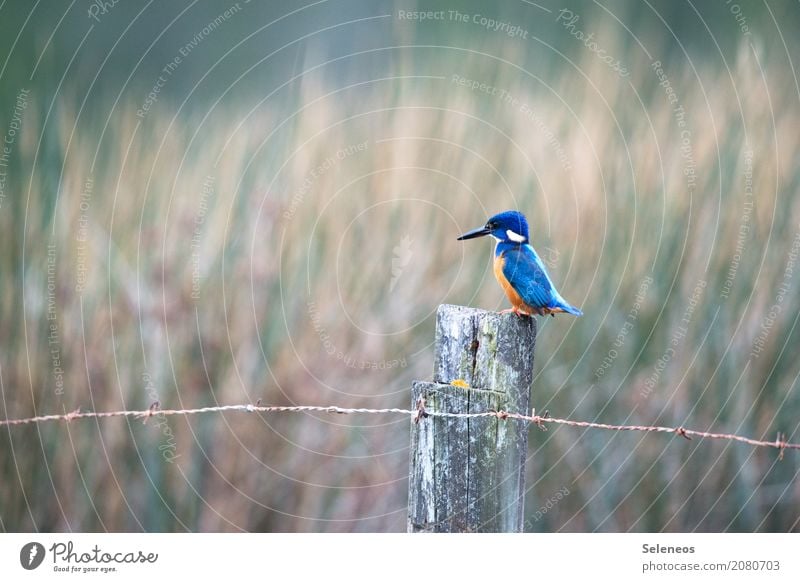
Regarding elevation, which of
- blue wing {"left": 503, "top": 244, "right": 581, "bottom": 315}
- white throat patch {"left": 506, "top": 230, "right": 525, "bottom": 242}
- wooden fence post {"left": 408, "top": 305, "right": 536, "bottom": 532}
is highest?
white throat patch {"left": 506, "top": 230, "right": 525, "bottom": 242}

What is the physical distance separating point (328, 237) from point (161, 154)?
822mm

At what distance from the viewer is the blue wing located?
3225mm

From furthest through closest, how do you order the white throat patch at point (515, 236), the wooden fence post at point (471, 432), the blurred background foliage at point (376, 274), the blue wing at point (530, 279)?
the blurred background foliage at point (376, 274) → the white throat patch at point (515, 236) → the blue wing at point (530, 279) → the wooden fence post at point (471, 432)

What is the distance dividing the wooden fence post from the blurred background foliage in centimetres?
130

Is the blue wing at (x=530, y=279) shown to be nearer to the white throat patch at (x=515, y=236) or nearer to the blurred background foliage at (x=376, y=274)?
the white throat patch at (x=515, y=236)

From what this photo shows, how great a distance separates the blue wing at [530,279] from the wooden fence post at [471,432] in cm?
55

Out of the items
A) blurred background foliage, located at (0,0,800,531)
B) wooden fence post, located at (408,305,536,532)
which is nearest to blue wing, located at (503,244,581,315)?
wooden fence post, located at (408,305,536,532)

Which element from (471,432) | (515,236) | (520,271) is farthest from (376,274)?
(471,432)

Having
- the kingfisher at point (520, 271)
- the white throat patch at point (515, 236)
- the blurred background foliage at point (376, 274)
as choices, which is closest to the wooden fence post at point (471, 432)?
the kingfisher at point (520, 271)

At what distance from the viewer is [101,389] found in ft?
12.6

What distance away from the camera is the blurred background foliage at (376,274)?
12.6 ft

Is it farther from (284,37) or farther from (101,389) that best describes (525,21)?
(101,389)

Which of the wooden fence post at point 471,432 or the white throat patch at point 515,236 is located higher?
the white throat patch at point 515,236

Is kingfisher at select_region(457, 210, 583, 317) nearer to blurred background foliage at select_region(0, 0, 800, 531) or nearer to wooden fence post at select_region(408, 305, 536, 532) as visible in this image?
wooden fence post at select_region(408, 305, 536, 532)
